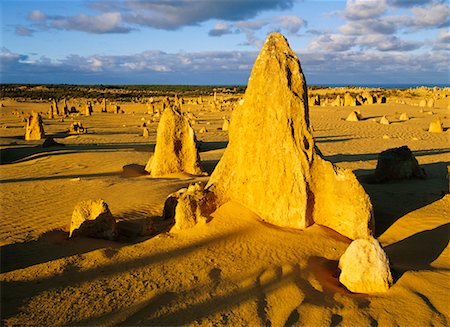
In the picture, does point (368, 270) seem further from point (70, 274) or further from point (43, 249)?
point (43, 249)

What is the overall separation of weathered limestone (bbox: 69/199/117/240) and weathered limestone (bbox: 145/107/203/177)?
5.03 meters

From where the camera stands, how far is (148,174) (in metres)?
11.9

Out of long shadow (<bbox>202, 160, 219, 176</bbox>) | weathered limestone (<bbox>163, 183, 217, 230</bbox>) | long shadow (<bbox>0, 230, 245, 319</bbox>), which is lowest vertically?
long shadow (<bbox>202, 160, 219, 176</bbox>)

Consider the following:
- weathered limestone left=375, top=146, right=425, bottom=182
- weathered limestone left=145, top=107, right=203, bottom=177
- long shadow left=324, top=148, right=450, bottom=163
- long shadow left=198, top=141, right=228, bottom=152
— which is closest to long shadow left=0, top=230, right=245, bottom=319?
weathered limestone left=145, top=107, right=203, bottom=177

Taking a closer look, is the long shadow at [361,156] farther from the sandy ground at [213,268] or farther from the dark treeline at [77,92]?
the dark treeline at [77,92]

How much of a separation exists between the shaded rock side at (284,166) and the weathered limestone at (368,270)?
4.85 feet

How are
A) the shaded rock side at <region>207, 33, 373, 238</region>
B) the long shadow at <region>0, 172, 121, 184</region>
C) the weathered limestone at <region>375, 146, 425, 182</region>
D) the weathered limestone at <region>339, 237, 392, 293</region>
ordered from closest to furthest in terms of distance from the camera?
the weathered limestone at <region>339, 237, 392, 293</region>
the shaded rock side at <region>207, 33, 373, 238</region>
the weathered limestone at <region>375, 146, 425, 182</region>
the long shadow at <region>0, 172, 121, 184</region>

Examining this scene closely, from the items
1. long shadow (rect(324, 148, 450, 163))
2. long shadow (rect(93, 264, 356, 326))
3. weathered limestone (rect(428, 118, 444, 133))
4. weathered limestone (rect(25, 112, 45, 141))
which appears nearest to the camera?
long shadow (rect(93, 264, 356, 326))

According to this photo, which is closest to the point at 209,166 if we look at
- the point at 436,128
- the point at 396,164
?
the point at 396,164

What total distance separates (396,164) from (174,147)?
5922 mm

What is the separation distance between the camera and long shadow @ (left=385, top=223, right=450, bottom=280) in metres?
5.34

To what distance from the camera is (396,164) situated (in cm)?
1009

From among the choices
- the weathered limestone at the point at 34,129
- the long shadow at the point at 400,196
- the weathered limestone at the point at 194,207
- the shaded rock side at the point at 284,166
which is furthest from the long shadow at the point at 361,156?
the weathered limestone at the point at 34,129

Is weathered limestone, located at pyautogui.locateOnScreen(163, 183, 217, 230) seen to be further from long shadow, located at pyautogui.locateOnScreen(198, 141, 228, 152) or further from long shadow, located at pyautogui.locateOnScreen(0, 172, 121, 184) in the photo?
long shadow, located at pyautogui.locateOnScreen(198, 141, 228, 152)
